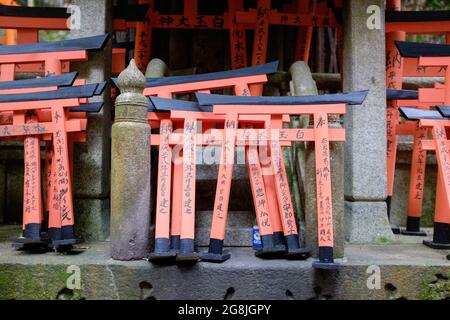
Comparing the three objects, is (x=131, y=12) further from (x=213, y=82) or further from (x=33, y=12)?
(x=213, y=82)

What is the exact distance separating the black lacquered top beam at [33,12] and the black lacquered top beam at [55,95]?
6.09 ft

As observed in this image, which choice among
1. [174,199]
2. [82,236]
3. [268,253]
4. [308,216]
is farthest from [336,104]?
[82,236]

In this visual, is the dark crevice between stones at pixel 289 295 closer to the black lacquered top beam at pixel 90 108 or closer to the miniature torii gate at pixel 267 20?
the black lacquered top beam at pixel 90 108

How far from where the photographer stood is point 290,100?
13.6ft

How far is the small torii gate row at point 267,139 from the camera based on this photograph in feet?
12.9

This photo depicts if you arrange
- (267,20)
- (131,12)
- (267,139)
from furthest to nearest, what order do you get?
(267,20) → (131,12) → (267,139)

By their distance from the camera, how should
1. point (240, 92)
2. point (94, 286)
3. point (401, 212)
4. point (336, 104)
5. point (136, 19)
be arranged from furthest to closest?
point (401, 212) → point (136, 19) → point (240, 92) → point (336, 104) → point (94, 286)

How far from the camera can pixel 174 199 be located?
13.6 ft

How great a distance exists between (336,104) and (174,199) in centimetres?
181

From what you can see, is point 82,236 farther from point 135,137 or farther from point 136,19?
point 136,19

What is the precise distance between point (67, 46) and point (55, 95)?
74 cm

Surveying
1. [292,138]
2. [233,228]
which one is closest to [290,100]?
[292,138]

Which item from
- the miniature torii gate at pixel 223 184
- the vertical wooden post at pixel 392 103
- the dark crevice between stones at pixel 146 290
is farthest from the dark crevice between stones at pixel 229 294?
the vertical wooden post at pixel 392 103

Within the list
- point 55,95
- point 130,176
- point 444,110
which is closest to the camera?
point 130,176
